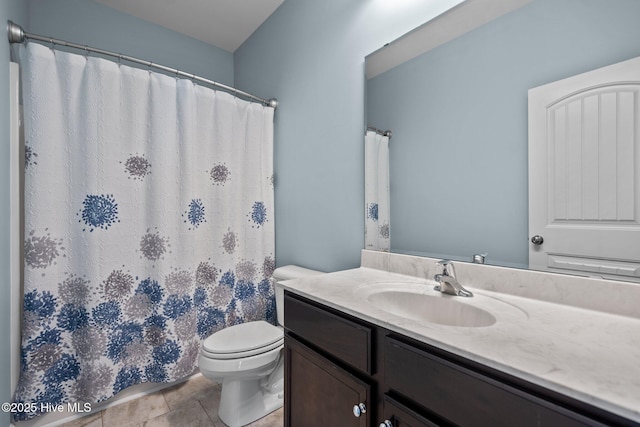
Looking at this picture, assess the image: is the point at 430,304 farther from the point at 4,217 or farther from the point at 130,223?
the point at 4,217

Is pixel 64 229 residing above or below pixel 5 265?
above

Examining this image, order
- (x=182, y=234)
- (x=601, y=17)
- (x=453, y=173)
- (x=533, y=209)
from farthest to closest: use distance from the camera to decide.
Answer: (x=182, y=234), (x=453, y=173), (x=533, y=209), (x=601, y=17)

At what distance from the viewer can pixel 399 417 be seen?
0.69 metres

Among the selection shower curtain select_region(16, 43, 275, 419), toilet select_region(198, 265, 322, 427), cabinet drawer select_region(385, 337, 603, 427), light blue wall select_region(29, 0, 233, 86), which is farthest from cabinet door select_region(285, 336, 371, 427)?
light blue wall select_region(29, 0, 233, 86)

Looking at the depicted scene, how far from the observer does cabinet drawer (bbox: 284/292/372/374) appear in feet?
2.56

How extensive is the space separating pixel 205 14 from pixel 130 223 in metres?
1.61

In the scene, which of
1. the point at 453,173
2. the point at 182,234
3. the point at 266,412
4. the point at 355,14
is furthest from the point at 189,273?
the point at 355,14

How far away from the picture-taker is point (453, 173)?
3.58 feet

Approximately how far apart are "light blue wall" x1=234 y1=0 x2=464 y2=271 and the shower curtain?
22cm

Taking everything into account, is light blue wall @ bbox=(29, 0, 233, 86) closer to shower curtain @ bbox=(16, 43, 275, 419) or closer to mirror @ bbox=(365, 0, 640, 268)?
shower curtain @ bbox=(16, 43, 275, 419)

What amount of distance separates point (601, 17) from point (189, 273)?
2.06 metres

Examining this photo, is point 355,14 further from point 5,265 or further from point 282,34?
point 5,265

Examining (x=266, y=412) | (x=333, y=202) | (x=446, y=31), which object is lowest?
(x=266, y=412)

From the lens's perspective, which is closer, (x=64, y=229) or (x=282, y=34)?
(x=64, y=229)
